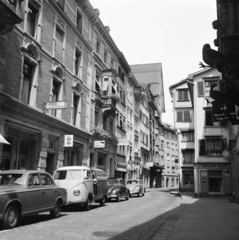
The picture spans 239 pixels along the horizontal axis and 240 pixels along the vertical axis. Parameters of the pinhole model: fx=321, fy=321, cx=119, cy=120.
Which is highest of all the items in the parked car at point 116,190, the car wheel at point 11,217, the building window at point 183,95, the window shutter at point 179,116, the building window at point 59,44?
the building window at point 183,95

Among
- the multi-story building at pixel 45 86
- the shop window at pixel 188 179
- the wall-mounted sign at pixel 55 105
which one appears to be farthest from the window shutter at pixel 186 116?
the wall-mounted sign at pixel 55 105

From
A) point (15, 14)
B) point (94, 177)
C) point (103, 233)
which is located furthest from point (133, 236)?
point (15, 14)

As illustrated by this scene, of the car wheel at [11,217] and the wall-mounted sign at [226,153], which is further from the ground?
the wall-mounted sign at [226,153]

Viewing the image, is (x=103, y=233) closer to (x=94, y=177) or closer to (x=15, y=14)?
(x=94, y=177)

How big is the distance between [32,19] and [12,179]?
12120mm

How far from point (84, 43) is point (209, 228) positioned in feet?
67.1

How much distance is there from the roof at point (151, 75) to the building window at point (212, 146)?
40513 mm

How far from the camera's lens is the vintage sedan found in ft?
30.7

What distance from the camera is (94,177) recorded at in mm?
16828

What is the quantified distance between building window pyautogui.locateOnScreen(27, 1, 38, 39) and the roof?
53.3 metres

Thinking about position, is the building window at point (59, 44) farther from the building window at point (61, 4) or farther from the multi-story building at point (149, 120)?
the multi-story building at point (149, 120)

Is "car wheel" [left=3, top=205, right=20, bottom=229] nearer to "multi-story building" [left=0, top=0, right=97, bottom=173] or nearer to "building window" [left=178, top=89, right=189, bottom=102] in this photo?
"multi-story building" [left=0, top=0, right=97, bottom=173]

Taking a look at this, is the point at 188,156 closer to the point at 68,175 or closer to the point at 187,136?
the point at 187,136

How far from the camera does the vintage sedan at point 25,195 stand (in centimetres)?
934
